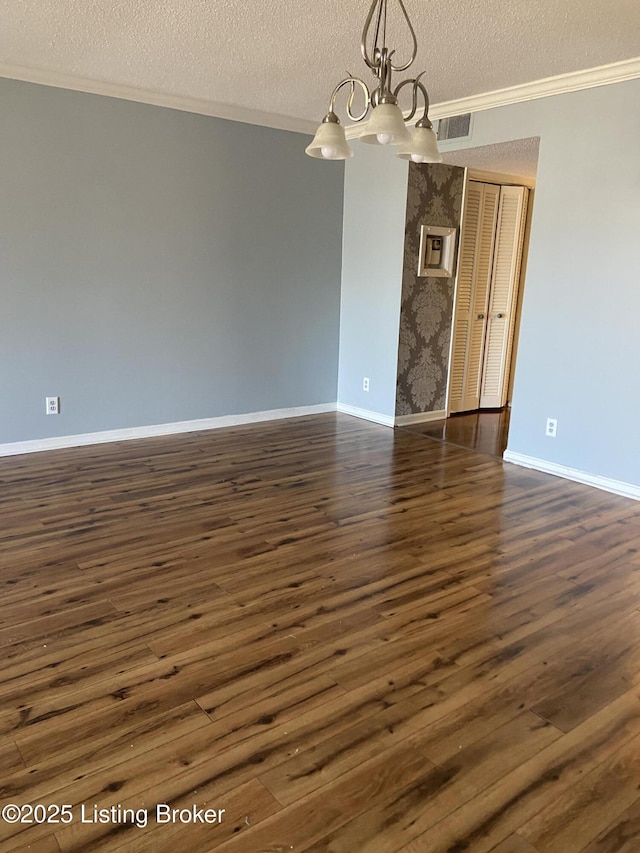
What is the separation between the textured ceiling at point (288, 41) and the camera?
10.2 ft

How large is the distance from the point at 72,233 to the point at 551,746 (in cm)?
434

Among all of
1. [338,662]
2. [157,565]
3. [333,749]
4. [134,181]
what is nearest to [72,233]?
[134,181]

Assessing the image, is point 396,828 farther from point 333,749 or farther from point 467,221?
point 467,221

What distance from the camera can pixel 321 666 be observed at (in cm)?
224

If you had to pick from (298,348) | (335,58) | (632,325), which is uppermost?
(335,58)

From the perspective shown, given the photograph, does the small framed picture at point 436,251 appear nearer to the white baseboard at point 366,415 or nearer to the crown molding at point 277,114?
the crown molding at point 277,114

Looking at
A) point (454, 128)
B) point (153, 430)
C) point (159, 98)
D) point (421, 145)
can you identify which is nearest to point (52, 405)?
point (153, 430)

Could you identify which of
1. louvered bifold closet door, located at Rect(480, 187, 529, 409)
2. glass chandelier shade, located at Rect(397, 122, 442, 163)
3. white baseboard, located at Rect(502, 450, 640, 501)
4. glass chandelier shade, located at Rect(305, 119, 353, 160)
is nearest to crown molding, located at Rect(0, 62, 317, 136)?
louvered bifold closet door, located at Rect(480, 187, 529, 409)

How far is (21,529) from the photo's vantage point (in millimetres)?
3330

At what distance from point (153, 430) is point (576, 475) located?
10.7ft

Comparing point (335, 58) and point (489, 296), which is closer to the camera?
point (335, 58)

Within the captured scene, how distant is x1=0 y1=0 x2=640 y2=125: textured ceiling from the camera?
3.10m

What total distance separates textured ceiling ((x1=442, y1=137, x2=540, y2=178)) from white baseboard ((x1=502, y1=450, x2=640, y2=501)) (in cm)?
222

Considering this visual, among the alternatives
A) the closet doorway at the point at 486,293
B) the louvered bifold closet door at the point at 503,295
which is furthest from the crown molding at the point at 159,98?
the louvered bifold closet door at the point at 503,295
